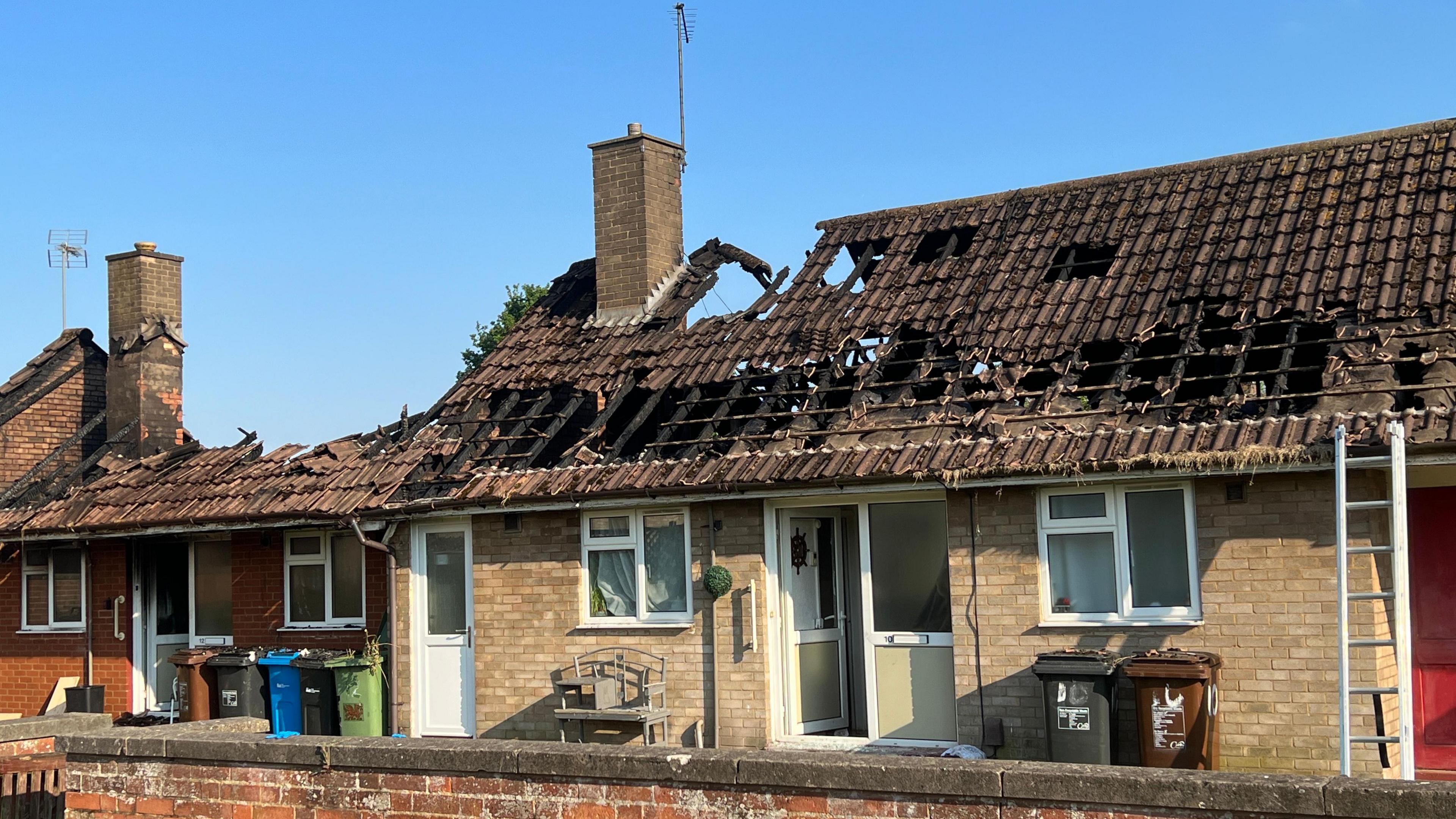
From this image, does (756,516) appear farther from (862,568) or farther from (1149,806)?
(1149,806)

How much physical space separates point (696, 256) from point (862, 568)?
6995 mm

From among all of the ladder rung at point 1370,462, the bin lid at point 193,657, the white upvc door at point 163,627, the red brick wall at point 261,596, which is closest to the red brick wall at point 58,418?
the white upvc door at point 163,627

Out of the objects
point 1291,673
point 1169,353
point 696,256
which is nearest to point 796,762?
point 1291,673

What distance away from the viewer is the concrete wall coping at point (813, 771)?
5363 millimetres

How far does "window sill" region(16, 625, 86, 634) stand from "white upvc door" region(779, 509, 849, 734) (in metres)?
10.5

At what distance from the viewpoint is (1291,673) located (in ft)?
33.0

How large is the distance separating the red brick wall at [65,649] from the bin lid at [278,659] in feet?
11.9

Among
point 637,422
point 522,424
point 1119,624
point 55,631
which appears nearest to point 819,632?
point 637,422

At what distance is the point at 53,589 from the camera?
61.2 ft

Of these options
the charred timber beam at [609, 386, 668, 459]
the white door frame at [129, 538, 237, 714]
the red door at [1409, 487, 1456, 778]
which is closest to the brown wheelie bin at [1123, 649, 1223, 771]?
the red door at [1409, 487, 1456, 778]

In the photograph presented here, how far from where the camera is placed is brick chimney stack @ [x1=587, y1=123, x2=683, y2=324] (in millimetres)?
17422

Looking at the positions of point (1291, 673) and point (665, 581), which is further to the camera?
point (665, 581)

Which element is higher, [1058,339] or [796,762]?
[1058,339]

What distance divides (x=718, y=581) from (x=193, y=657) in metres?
6.83
